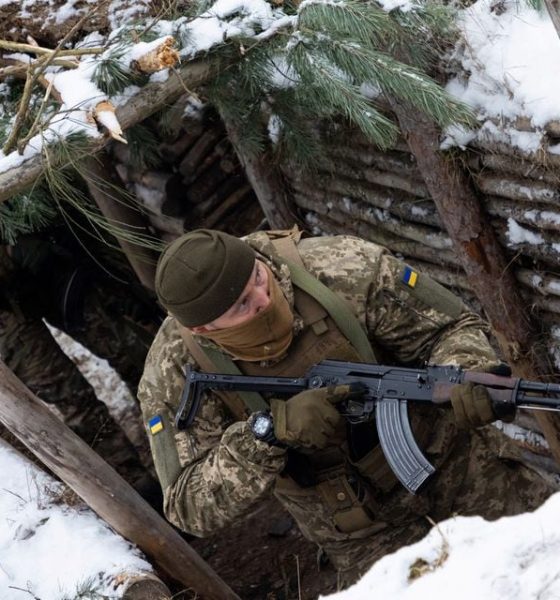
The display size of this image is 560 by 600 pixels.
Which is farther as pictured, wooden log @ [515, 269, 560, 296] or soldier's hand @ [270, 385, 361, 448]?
wooden log @ [515, 269, 560, 296]

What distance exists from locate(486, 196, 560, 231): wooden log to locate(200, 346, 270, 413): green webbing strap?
1.65m

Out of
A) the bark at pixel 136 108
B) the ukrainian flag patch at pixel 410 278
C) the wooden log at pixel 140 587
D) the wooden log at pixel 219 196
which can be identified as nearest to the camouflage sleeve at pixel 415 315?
the ukrainian flag patch at pixel 410 278

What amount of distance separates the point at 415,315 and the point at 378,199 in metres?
1.85

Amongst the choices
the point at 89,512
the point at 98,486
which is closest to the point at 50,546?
the point at 89,512

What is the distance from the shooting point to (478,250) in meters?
4.82

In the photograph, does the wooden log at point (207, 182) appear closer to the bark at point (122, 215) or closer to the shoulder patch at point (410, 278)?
the bark at point (122, 215)

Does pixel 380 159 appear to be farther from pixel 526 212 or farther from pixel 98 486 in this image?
pixel 98 486

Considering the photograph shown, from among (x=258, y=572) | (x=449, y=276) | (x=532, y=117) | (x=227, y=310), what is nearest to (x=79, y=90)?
(x=227, y=310)

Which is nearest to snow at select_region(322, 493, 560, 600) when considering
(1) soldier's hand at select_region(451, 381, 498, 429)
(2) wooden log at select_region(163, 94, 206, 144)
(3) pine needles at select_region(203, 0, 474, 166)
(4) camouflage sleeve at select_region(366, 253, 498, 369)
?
(1) soldier's hand at select_region(451, 381, 498, 429)

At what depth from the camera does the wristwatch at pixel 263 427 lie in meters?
3.45

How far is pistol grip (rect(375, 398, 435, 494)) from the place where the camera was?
3400 mm

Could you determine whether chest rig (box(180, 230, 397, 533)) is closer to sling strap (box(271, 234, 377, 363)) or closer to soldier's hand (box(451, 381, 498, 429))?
sling strap (box(271, 234, 377, 363))

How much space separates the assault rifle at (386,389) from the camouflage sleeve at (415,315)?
283 millimetres

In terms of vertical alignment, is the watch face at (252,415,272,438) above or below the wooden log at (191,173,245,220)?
above
